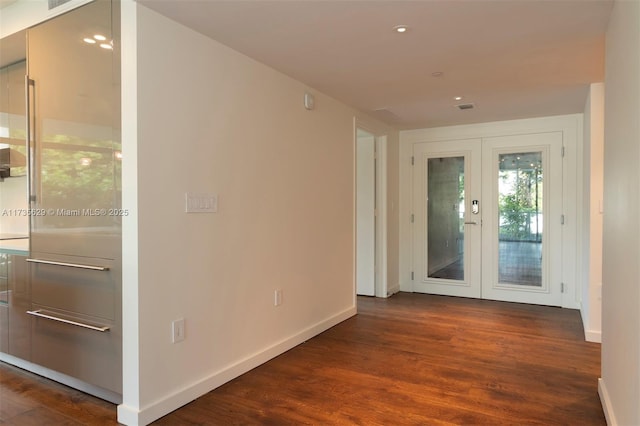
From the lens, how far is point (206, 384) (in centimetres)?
269

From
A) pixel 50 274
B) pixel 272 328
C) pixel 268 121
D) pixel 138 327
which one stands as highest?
pixel 268 121

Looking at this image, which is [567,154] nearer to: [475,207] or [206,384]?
[475,207]

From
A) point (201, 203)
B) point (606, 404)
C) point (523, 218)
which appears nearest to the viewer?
point (606, 404)

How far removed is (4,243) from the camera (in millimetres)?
3135

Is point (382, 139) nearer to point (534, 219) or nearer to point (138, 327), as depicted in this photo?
point (534, 219)

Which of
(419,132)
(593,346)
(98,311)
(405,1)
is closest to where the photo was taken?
(405,1)

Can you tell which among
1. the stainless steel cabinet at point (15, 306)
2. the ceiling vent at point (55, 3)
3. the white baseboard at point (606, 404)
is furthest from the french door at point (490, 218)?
the stainless steel cabinet at point (15, 306)

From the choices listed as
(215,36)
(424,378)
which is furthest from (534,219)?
(215,36)

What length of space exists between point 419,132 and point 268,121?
120 inches

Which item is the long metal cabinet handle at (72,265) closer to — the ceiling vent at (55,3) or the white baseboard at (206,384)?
the white baseboard at (206,384)

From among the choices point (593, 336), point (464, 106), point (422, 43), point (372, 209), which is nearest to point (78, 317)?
point (422, 43)

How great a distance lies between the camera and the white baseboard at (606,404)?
2154 millimetres

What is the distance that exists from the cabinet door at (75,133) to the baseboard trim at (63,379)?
33.1 inches

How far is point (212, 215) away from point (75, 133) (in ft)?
3.12
